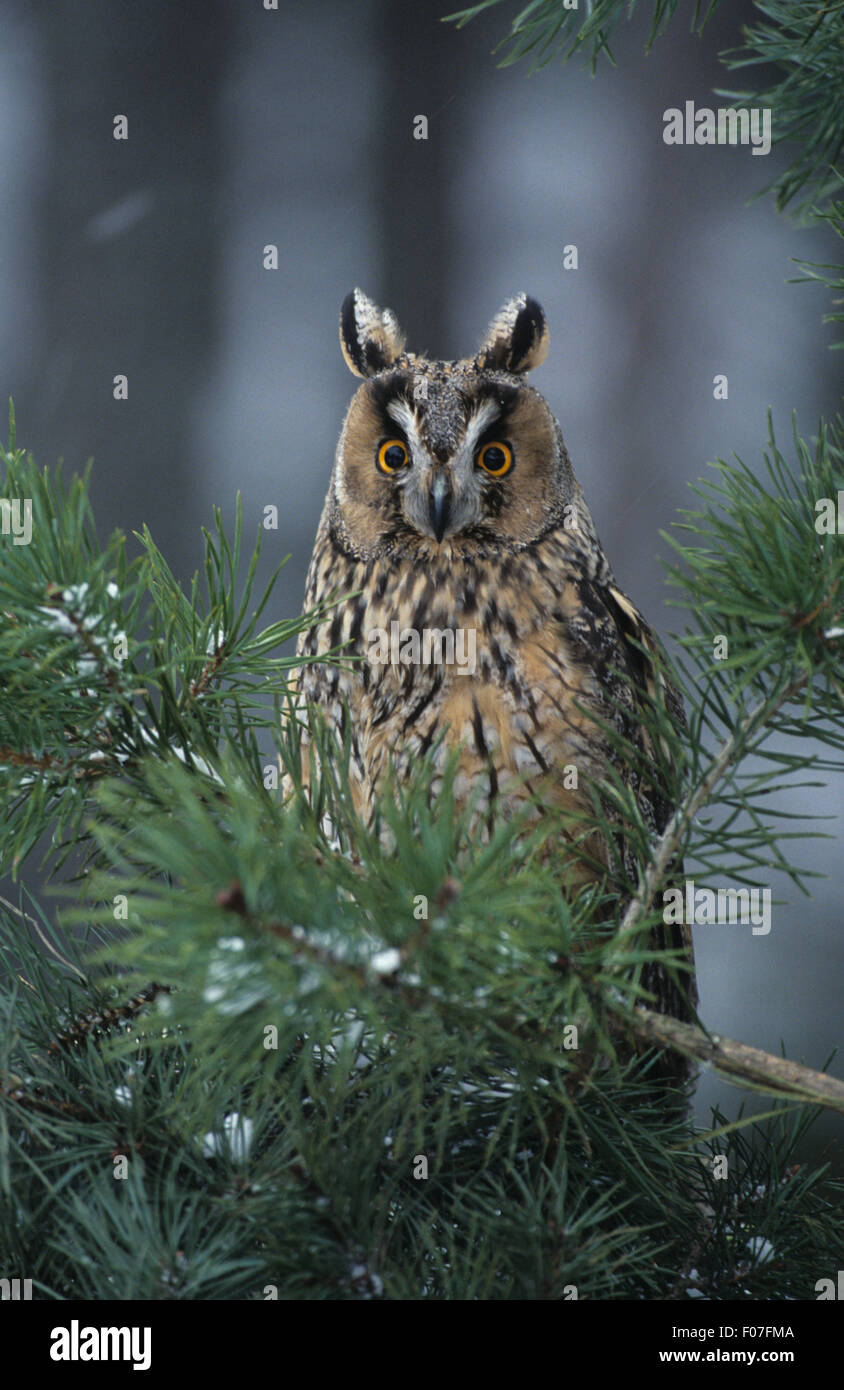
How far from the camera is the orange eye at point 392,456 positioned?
3.52ft

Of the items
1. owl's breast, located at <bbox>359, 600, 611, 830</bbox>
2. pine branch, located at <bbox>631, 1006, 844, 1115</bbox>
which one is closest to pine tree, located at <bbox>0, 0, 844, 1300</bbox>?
pine branch, located at <bbox>631, 1006, 844, 1115</bbox>

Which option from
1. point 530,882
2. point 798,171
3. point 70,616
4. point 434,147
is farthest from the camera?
point 434,147

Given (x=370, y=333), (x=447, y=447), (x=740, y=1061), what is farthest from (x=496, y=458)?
(x=740, y=1061)

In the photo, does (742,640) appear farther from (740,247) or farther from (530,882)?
(740,247)

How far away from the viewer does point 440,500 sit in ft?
3.37

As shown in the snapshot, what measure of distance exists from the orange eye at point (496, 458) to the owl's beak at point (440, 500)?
0.20ft

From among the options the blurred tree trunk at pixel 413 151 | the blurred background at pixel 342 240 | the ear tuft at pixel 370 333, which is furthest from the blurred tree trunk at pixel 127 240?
the ear tuft at pixel 370 333

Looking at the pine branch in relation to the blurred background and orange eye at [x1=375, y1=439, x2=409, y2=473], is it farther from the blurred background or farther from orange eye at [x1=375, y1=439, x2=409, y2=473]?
the blurred background

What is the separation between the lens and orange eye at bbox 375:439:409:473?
107 cm

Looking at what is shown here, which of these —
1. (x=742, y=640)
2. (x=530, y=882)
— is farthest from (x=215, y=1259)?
(x=742, y=640)

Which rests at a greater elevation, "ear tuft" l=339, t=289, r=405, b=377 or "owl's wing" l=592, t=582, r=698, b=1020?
"ear tuft" l=339, t=289, r=405, b=377

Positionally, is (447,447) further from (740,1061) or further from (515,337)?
(740,1061)

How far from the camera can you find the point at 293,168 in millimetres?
1678

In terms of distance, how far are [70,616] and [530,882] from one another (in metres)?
0.26
